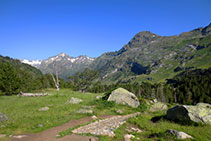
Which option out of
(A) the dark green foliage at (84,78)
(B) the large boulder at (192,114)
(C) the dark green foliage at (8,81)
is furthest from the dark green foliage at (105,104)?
(A) the dark green foliage at (84,78)

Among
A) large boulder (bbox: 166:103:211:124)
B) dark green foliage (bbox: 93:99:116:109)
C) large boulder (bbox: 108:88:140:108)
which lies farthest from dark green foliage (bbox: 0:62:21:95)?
large boulder (bbox: 166:103:211:124)

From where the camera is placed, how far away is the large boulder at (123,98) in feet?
93.2

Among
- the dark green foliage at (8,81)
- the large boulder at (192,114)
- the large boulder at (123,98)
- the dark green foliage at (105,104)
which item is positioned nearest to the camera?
the large boulder at (192,114)

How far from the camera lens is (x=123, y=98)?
28984 millimetres

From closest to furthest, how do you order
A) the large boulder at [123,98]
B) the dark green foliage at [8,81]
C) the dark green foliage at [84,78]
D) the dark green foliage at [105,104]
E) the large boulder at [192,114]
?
1. the large boulder at [192,114]
2. the dark green foliage at [105,104]
3. the large boulder at [123,98]
4. the dark green foliage at [8,81]
5. the dark green foliage at [84,78]

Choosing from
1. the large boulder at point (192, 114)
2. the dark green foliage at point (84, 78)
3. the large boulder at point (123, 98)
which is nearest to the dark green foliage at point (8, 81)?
the dark green foliage at point (84, 78)

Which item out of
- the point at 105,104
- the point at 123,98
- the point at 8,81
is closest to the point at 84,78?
the point at 8,81

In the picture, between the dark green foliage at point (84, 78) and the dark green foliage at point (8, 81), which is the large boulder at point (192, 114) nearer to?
the dark green foliage at point (8, 81)

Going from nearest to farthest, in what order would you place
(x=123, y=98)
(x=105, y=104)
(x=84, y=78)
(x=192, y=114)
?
(x=192, y=114), (x=105, y=104), (x=123, y=98), (x=84, y=78)

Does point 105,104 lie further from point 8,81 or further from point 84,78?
point 84,78

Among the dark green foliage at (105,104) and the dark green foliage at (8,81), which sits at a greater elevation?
the dark green foliage at (8,81)

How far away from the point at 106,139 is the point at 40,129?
8.49m

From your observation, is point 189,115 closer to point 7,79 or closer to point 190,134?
point 190,134

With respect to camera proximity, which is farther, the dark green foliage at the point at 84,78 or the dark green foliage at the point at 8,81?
the dark green foliage at the point at 84,78
